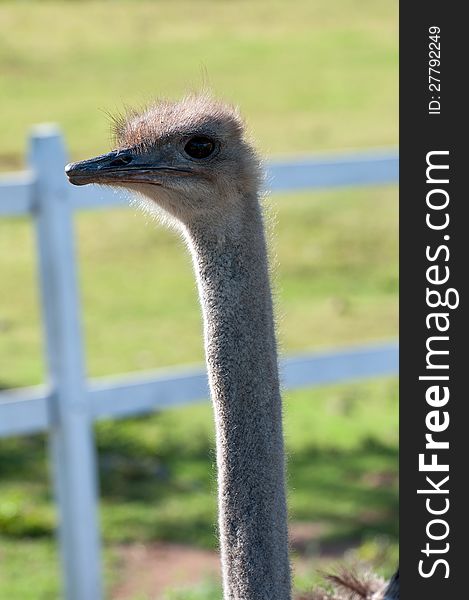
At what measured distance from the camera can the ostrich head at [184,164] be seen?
2.40 m

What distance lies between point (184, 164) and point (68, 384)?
93.6 inches

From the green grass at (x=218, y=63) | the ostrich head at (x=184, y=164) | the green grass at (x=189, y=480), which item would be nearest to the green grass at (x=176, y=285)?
the green grass at (x=189, y=480)

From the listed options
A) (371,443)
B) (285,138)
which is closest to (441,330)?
(371,443)

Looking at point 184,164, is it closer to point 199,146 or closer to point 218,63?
point 199,146

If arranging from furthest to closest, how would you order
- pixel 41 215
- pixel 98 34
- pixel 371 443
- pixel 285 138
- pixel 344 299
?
pixel 98 34
pixel 285 138
pixel 344 299
pixel 371 443
pixel 41 215

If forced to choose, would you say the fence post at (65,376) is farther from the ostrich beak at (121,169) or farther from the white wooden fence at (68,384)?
the ostrich beak at (121,169)

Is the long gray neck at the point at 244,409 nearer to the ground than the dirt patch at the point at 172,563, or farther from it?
nearer to the ground

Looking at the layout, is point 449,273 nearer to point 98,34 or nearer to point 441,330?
point 441,330

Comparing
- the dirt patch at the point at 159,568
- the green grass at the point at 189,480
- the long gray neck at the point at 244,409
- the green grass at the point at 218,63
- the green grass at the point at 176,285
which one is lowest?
the long gray neck at the point at 244,409

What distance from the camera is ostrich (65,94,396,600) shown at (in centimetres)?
234

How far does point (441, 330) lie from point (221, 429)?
0.65m

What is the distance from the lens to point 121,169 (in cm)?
241

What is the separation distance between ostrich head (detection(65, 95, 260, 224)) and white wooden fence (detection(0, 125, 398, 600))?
7.02 ft

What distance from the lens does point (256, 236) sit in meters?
2.39
